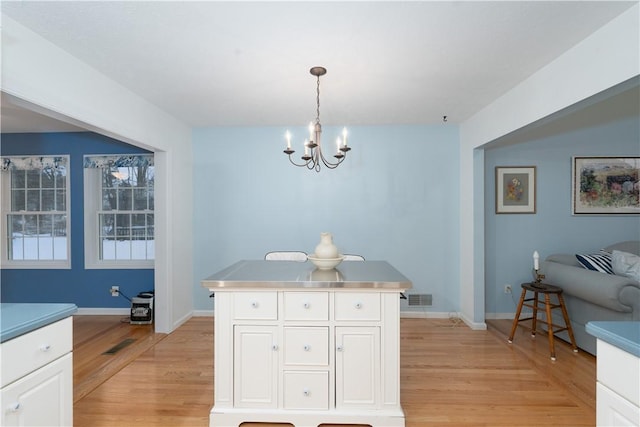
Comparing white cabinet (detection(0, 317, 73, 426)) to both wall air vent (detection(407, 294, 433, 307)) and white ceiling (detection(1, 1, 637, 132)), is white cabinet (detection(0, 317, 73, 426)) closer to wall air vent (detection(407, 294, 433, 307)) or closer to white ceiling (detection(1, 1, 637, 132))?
white ceiling (detection(1, 1, 637, 132))

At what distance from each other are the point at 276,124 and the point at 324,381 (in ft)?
9.78

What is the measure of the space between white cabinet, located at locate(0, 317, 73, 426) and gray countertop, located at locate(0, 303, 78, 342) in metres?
0.03

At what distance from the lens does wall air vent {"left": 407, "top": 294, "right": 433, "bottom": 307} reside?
3881 millimetres

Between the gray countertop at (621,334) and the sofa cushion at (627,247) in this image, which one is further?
the sofa cushion at (627,247)

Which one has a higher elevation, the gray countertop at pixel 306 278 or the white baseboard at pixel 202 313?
the gray countertop at pixel 306 278

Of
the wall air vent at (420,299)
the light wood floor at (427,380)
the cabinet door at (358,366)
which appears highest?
the cabinet door at (358,366)

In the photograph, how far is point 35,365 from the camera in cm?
132

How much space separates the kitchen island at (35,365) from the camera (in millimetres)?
1212

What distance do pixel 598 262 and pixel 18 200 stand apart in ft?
23.3

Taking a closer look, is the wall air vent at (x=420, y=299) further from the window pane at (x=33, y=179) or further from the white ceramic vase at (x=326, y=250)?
the window pane at (x=33, y=179)

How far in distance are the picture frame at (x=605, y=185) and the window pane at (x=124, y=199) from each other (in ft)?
18.6

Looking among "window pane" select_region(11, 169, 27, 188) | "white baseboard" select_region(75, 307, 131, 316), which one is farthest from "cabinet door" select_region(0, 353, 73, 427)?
"window pane" select_region(11, 169, 27, 188)

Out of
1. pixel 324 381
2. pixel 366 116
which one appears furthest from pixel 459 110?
pixel 324 381

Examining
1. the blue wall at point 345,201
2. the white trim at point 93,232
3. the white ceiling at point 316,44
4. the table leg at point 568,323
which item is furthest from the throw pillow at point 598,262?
the white trim at point 93,232
